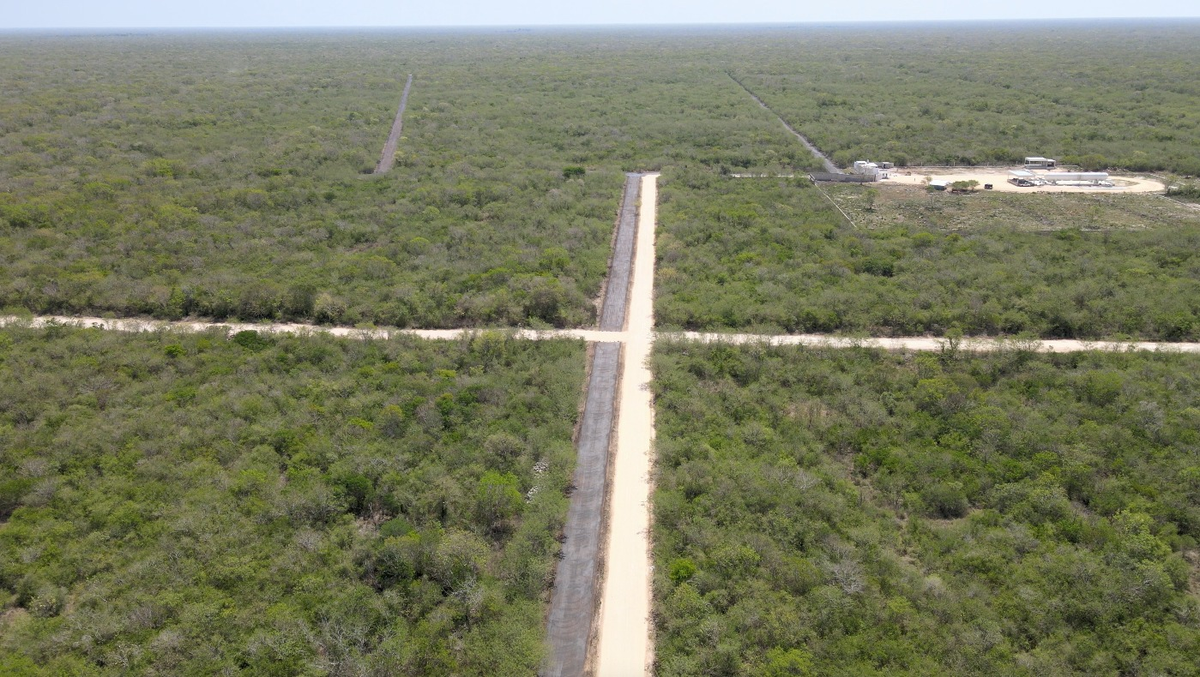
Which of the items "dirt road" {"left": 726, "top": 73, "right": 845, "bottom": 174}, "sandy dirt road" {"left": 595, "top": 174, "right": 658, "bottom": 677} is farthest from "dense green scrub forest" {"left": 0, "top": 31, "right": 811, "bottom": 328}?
"sandy dirt road" {"left": 595, "top": 174, "right": 658, "bottom": 677}

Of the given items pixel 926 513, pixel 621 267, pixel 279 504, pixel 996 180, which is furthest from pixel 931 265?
pixel 279 504

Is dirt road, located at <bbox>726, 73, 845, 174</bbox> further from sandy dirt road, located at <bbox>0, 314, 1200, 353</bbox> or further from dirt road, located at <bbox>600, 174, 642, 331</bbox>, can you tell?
sandy dirt road, located at <bbox>0, 314, 1200, 353</bbox>

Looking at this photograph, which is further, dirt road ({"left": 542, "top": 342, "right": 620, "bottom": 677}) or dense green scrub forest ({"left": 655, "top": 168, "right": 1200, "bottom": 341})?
dense green scrub forest ({"left": 655, "top": 168, "right": 1200, "bottom": 341})

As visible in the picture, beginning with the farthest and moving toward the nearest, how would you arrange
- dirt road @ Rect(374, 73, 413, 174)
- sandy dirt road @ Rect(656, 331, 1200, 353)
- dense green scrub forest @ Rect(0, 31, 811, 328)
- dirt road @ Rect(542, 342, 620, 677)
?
1. dirt road @ Rect(374, 73, 413, 174)
2. dense green scrub forest @ Rect(0, 31, 811, 328)
3. sandy dirt road @ Rect(656, 331, 1200, 353)
4. dirt road @ Rect(542, 342, 620, 677)

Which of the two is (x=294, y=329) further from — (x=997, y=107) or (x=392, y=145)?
(x=997, y=107)

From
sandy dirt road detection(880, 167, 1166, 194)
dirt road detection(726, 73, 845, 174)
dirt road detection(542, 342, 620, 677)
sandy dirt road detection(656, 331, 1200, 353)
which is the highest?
dirt road detection(726, 73, 845, 174)

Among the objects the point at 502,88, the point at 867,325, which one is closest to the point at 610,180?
the point at 867,325

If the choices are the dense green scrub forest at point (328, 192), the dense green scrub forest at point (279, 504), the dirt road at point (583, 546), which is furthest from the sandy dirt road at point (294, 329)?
the dirt road at point (583, 546)
